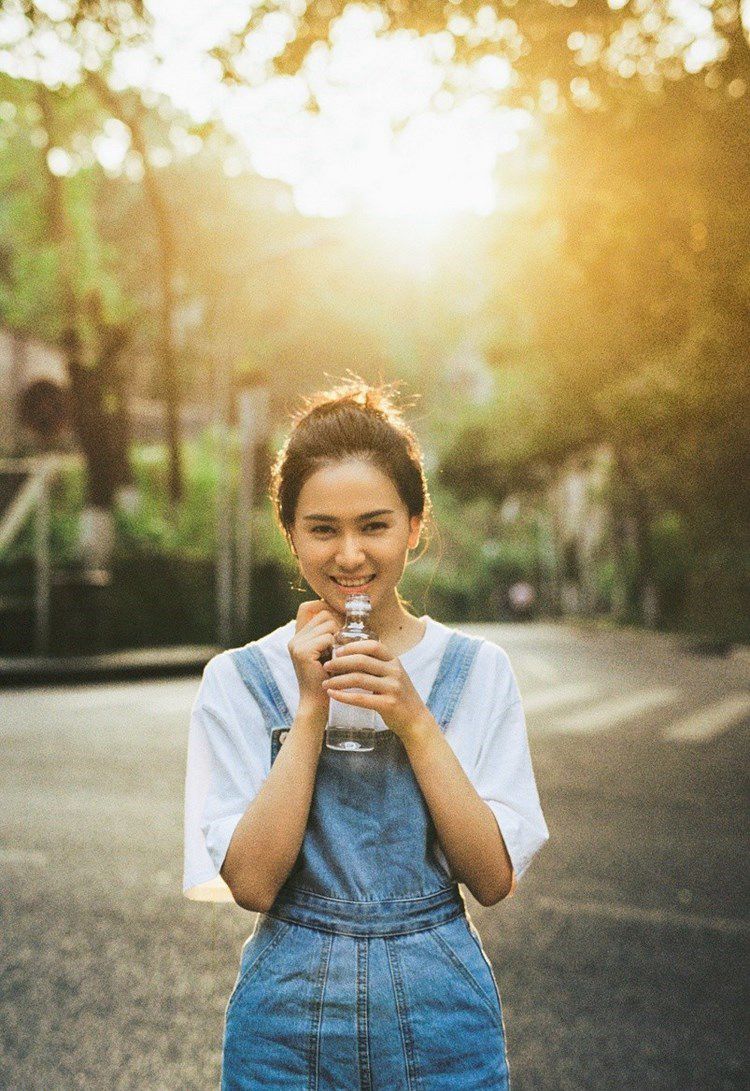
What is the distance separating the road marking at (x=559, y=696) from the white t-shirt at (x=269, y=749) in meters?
11.0

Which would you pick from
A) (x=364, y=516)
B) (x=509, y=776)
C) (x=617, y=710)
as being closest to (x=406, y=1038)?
(x=509, y=776)

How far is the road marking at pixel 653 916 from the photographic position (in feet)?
17.3

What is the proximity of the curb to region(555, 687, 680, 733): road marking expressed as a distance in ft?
16.5

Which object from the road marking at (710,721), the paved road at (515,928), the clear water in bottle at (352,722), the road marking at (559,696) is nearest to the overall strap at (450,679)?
the clear water in bottle at (352,722)

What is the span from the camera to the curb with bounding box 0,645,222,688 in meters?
14.4

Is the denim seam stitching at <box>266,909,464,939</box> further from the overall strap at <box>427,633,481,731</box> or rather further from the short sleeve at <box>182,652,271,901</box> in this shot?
the overall strap at <box>427,633,481,731</box>

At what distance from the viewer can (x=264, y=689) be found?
195 centimetres

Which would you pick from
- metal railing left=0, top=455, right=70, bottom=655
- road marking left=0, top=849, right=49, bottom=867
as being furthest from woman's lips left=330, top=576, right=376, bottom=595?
metal railing left=0, top=455, right=70, bottom=655

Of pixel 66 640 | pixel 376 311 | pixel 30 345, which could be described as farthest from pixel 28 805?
pixel 376 311

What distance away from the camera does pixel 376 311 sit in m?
39.7

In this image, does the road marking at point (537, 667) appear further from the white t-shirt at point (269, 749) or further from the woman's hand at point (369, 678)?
the woman's hand at point (369, 678)

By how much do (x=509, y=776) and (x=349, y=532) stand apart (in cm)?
44

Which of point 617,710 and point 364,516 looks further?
point 617,710

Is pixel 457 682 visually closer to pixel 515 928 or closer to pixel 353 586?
pixel 353 586
